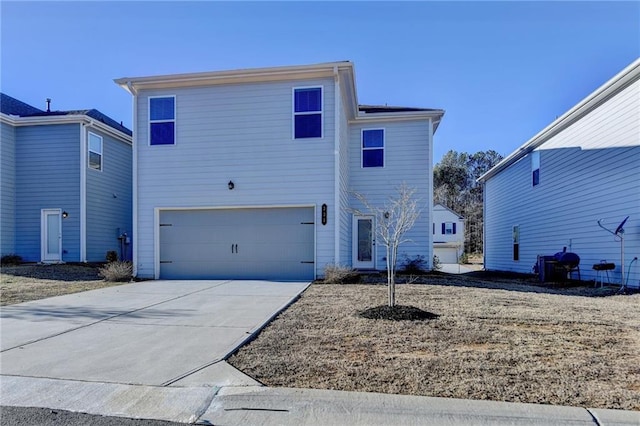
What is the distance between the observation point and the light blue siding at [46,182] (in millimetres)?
14633

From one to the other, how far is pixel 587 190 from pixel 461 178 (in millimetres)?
31400

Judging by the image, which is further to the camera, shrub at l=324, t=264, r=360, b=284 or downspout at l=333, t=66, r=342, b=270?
downspout at l=333, t=66, r=342, b=270

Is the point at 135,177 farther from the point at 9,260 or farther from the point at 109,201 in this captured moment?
the point at 9,260

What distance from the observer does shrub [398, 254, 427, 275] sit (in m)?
12.8

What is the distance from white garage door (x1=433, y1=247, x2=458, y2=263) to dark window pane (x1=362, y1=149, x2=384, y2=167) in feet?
60.7

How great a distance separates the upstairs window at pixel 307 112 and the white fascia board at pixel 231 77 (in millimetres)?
411

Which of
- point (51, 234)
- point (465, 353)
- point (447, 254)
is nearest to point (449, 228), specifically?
point (447, 254)

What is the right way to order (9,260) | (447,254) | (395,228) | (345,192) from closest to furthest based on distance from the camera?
(395,228), (345,192), (9,260), (447,254)

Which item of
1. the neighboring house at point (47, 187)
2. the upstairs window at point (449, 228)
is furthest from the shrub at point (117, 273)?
the upstairs window at point (449, 228)

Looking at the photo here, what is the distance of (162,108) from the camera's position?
447 inches

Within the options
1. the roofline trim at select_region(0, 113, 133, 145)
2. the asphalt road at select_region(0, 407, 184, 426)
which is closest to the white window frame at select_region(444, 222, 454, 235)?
the roofline trim at select_region(0, 113, 133, 145)

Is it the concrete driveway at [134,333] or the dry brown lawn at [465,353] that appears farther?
the concrete driveway at [134,333]

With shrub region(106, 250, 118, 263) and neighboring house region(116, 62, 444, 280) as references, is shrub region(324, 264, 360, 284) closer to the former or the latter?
neighboring house region(116, 62, 444, 280)

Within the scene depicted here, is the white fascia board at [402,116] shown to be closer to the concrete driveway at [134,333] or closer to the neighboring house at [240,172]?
the neighboring house at [240,172]
